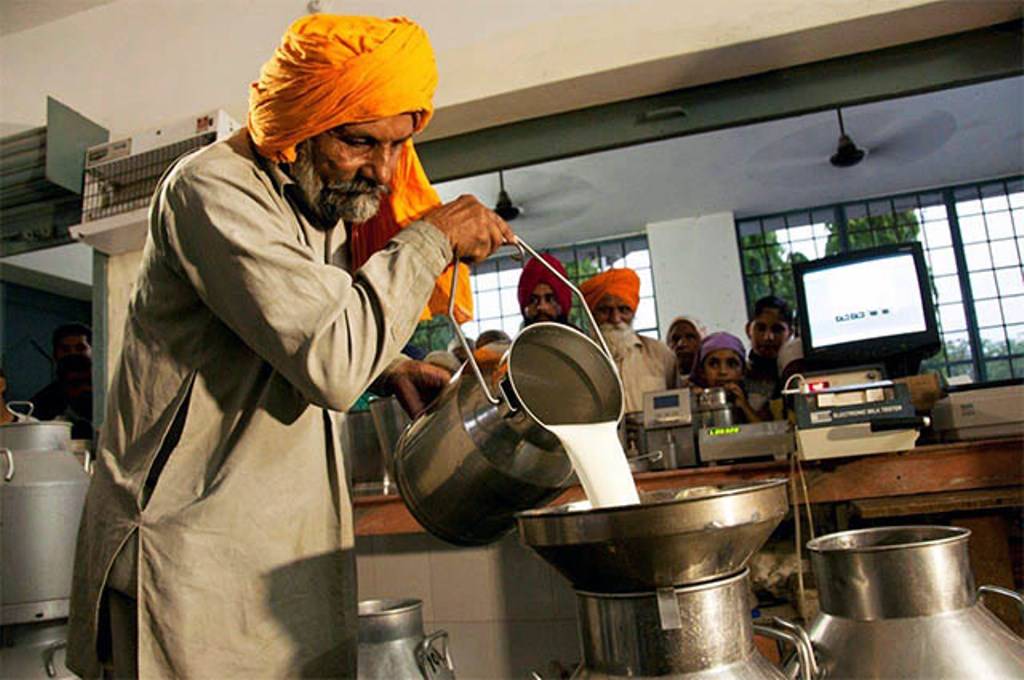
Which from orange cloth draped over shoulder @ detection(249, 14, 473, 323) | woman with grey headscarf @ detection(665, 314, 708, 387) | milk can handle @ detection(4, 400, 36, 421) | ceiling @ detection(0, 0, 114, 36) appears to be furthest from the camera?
woman with grey headscarf @ detection(665, 314, 708, 387)

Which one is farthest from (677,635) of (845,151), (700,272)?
(700,272)

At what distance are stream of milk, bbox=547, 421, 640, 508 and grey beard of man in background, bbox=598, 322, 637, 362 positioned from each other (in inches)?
68.7

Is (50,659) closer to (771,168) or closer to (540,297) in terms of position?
(540,297)

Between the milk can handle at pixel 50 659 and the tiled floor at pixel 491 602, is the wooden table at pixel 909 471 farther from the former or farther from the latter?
the milk can handle at pixel 50 659

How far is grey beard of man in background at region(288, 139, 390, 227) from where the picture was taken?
3.53ft

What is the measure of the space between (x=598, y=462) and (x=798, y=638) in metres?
0.32

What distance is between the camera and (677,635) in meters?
0.80

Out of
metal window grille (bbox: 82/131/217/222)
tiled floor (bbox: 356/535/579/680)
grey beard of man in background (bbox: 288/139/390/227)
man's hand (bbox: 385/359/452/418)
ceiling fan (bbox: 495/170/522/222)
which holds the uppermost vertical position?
ceiling fan (bbox: 495/170/522/222)

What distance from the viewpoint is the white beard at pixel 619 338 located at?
9.23 feet

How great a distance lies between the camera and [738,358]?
282 cm

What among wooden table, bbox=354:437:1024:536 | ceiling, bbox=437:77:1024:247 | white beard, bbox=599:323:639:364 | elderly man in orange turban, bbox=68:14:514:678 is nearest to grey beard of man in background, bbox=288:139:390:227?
elderly man in orange turban, bbox=68:14:514:678

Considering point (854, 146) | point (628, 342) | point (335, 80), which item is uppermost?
point (854, 146)

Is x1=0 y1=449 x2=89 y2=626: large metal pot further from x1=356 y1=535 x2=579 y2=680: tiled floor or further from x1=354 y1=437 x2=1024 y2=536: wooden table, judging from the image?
x1=354 y1=437 x2=1024 y2=536: wooden table

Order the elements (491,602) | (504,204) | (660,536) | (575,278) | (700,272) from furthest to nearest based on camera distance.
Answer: (575,278) → (700,272) → (504,204) → (491,602) → (660,536)
